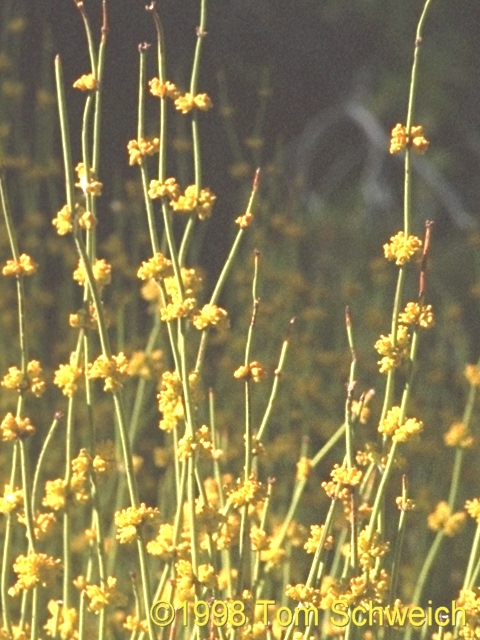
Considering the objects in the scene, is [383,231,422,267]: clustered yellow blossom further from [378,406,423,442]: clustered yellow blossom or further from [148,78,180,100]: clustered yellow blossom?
[148,78,180,100]: clustered yellow blossom

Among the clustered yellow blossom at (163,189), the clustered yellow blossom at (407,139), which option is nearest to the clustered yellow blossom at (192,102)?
the clustered yellow blossom at (163,189)

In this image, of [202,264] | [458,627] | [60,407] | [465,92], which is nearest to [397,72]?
[465,92]

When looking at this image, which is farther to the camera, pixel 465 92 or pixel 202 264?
pixel 465 92

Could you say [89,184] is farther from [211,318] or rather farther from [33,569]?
[33,569]

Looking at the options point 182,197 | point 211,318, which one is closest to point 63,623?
point 211,318

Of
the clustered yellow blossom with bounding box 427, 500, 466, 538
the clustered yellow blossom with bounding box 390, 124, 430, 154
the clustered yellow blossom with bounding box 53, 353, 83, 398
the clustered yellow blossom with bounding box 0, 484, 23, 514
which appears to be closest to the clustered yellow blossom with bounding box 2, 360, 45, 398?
the clustered yellow blossom with bounding box 53, 353, 83, 398

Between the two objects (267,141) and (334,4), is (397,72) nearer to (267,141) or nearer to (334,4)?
(334,4)
